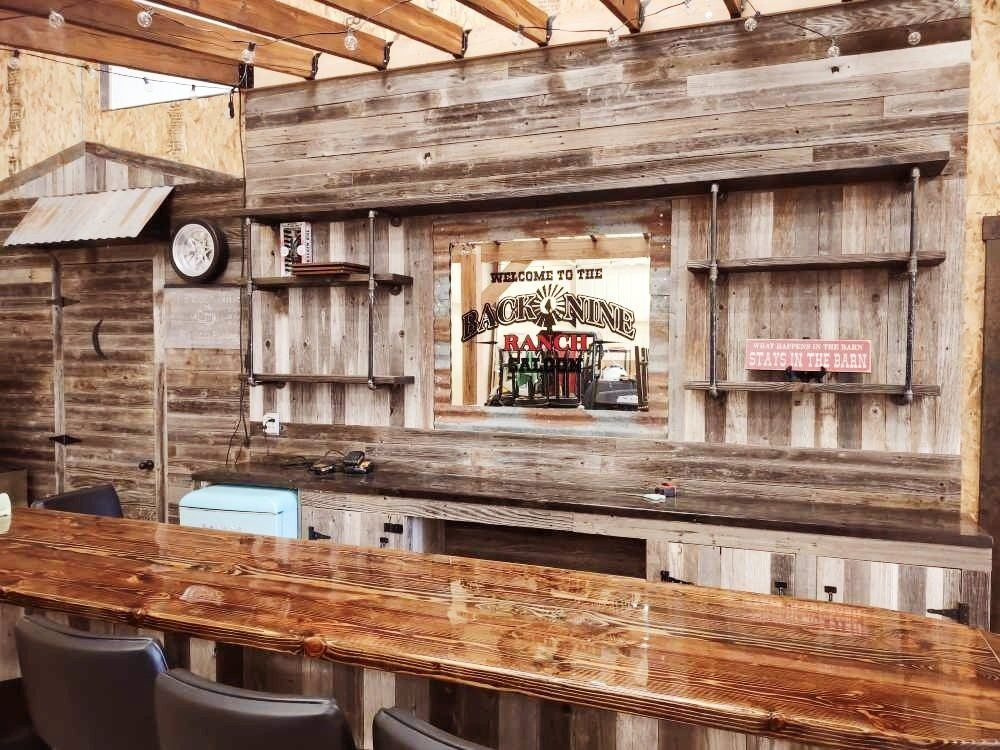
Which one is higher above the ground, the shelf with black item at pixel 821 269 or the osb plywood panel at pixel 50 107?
the osb plywood panel at pixel 50 107

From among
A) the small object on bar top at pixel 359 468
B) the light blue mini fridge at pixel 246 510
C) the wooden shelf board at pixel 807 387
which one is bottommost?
the light blue mini fridge at pixel 246 510

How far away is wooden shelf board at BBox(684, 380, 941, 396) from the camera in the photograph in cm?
310

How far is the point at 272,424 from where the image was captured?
4.37 m

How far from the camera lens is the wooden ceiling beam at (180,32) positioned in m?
3.01

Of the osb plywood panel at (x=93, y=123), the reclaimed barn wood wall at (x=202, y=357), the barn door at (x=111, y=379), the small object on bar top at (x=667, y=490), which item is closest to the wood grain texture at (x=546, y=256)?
the small object on bar top at (x=667, y=490)

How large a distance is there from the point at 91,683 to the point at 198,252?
11.5 ft

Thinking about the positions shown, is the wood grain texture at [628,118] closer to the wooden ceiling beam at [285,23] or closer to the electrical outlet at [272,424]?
the wooden ceiling beam at [285,23]

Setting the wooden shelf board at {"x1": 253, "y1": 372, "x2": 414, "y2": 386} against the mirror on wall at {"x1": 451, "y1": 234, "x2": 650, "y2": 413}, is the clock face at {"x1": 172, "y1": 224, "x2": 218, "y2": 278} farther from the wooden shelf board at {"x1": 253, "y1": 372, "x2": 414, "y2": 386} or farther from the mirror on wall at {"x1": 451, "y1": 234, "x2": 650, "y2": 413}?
the mirror on wall at {"x1": 451, "y1": 234, "x2": 650, "y2": 413}

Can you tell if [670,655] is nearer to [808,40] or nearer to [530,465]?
[530,465]

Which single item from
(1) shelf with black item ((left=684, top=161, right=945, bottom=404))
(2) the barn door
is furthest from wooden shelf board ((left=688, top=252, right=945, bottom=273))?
(2) the barn door

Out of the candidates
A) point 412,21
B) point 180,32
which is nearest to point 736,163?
point 412,21

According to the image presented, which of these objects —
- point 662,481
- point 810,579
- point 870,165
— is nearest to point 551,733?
point 810,579

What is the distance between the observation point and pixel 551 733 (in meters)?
1.48

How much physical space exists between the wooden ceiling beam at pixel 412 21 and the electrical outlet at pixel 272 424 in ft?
7.29
